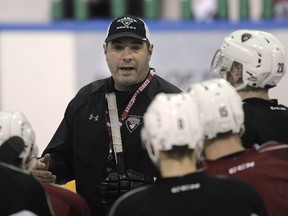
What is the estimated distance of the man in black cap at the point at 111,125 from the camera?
4.66m

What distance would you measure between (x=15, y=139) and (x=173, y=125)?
0.65m

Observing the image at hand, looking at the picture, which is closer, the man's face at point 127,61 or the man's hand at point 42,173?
the man's hand at point 42,173

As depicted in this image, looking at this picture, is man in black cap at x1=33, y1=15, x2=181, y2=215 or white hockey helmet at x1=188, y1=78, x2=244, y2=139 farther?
man in black cap at x1=33, y1=15, x2=181, y2=215

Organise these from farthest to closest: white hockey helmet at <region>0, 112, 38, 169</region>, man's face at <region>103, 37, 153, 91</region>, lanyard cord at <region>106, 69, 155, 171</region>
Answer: man's face at <region>103, 37, 153, 91</region> < lanyard cord at <region>106, 69, 155, 171</region> < white hockey helmet at <region>0, 112, 38, 169</region>

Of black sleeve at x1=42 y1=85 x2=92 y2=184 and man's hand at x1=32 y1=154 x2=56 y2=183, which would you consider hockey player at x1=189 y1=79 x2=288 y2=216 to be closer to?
man's hand at x1=32 y1=154 x2=56 y2=183

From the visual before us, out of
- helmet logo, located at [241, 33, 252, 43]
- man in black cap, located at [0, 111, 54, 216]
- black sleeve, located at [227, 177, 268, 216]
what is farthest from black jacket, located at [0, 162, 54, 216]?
helmet logo, located at [241, 33, 252, 43]

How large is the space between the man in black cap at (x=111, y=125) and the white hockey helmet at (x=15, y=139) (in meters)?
0.74

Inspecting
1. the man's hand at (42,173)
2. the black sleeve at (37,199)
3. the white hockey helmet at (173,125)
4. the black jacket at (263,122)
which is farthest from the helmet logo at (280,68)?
the black sleeve at (37,199)

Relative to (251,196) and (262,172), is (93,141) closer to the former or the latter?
(262,172)

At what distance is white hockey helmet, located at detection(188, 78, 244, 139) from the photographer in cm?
361

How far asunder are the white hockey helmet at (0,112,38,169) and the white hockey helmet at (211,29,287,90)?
3.32 ft

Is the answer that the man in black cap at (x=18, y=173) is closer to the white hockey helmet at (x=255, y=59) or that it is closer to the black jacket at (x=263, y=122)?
the black jacket at (x=263, y=122)

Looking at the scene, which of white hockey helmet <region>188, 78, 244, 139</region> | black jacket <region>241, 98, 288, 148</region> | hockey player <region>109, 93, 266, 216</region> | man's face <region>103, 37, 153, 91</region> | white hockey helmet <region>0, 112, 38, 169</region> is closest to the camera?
hockey player <region>109, 93, 266, 216</region>

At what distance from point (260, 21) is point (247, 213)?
4.80 metres
